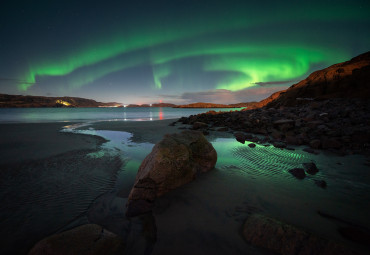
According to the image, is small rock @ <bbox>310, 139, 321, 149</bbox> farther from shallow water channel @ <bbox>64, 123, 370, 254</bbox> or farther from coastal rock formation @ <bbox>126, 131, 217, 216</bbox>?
coastal rock formation @ <bbox>126, 131, 217, 216</bbox>

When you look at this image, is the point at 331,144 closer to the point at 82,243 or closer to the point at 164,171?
the point at 164,171

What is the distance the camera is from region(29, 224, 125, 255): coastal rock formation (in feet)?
6.19

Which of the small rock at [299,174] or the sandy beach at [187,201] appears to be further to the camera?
the small rock at [299,174]

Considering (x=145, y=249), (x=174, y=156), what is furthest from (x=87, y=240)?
(x=174, y=156)

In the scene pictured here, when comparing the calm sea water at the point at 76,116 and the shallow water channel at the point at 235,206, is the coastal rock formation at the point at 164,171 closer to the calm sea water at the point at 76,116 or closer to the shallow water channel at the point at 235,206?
the shallow water channel at the point at 235,206

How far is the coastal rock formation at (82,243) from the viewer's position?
1.89 m

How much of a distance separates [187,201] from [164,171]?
0.84 m

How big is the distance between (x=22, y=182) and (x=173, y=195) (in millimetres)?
4417

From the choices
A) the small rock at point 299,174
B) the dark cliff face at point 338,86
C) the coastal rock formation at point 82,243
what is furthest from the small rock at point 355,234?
the dark cliff face at point 338,86

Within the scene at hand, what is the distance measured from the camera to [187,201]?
322 centimetres

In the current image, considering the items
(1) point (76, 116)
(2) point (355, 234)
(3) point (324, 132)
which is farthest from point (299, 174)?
(1) point (76, 116)

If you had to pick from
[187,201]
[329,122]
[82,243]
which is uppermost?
[329,122]

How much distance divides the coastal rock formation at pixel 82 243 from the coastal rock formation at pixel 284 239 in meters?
2.05

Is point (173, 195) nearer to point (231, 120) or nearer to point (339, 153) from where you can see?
point (339, 153)
